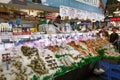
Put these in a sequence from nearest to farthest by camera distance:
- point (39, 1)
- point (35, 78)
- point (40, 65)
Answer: point (35, 78) → point (40, 65) → point (39, 1)

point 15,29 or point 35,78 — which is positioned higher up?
point 15,29

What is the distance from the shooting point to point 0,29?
273 cm

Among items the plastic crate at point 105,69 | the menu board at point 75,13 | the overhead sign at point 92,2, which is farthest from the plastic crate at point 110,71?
the overhead sign at point 92,2

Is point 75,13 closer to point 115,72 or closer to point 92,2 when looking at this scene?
point 92,2

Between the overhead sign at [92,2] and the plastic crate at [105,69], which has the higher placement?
the overhead sign at [92,2]

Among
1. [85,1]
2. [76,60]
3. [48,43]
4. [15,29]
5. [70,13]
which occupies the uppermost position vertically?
[85,1]

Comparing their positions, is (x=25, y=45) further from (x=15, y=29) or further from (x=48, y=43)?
(x=48, y=43)

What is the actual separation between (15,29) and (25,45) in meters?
0.39

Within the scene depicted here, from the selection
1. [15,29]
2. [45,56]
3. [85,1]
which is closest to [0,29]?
[15,29]

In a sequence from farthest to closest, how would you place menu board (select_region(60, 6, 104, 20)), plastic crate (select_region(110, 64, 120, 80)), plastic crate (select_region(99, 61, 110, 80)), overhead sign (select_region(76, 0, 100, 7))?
1. overhead sign (select_region(76, 0, 100, 7))
2. plastic crate (select_region(99, 61, 110, 80))
3. plastic crate (select_region(110, 64, 120, 80))
4. menu board (select_region(60, 6, 104, 20))

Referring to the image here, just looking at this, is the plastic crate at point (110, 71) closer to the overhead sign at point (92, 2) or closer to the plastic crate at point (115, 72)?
the plastic crate at point (115, 72)

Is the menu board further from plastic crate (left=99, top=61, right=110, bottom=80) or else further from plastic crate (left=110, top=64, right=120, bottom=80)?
plastic crate (left=110, top=64, right=120, bottom=80)

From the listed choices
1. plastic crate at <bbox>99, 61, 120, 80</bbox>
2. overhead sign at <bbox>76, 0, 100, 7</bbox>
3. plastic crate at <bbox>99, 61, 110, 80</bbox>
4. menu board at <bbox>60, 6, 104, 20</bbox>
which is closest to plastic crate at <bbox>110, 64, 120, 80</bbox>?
plastic crate at <bbox>99, 61, 120, 80</bbox>

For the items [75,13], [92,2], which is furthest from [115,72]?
[92,2]
